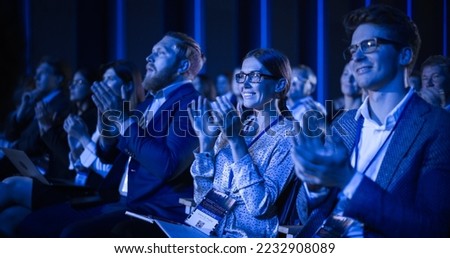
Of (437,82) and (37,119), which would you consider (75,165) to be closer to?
(37,119)

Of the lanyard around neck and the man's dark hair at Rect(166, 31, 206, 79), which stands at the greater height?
the man's dark hair at Rect(166, 31, 206, 79)

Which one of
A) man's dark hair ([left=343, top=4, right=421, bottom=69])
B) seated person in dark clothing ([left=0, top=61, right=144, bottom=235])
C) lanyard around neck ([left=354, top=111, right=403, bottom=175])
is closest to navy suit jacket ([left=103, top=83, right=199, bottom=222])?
seated person in dark clothing ([left=0, top=61, right=144, bottom=235])

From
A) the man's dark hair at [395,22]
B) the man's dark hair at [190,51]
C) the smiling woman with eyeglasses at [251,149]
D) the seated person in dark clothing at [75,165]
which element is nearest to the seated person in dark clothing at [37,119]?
the seated person in dark clothing at [75,165]

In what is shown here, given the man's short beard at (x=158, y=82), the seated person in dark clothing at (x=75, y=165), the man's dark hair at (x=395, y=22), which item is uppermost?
the man's dark hair at (x=395, y=22)

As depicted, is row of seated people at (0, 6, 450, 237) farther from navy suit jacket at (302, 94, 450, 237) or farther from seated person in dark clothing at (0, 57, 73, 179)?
seated person in dark clothing at (0, 57, 73, 179)

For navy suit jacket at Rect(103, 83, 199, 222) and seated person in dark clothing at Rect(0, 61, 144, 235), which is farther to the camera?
seated person in dark clothing at Rect(0, 61, 144, 235)

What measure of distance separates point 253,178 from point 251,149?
21 cm

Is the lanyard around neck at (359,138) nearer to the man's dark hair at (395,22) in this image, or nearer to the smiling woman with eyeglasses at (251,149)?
the man's dark hair at (395,22)

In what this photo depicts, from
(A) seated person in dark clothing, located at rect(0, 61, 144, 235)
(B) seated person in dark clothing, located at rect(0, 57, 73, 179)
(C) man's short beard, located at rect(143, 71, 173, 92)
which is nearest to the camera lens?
(C) man's short beard, located at rect(143, 71, 173, 92)

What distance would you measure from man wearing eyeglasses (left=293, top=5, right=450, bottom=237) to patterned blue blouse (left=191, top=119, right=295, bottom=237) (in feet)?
0.53

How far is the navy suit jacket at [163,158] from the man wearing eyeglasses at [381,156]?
69cm

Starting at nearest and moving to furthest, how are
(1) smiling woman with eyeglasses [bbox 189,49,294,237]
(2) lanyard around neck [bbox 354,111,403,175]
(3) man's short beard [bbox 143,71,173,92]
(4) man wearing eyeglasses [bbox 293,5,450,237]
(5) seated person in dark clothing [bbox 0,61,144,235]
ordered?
(4) man wearing eyeglasses [bbox 293,5,450,237] < (2) lanyard around neck [bbox 354,111,403,175] < (1) smiling woman with eyeglasses [bbox 189,49,294,237] < (3) man's short beard [bbox 143,71,173,92] < (5) seated person in dark clothing [bbox 0,61,144,235]

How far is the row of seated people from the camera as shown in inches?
60.2

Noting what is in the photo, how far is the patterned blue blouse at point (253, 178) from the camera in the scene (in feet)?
6.52
